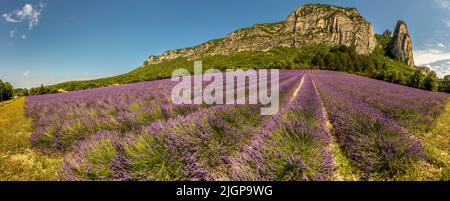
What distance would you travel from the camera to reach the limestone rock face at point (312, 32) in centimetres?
8594

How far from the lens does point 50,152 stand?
3123 millimetres

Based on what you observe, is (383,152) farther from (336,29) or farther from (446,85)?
(336,29)

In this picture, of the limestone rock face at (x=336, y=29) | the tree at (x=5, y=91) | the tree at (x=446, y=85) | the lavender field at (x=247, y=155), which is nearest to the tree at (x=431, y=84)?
the tree at (x=446, y=85)

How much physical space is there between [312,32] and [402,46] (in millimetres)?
39338

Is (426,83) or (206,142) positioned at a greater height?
(426,83)

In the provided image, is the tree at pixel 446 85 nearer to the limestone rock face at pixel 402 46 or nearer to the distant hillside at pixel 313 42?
the distant hillside at pixel 313 42

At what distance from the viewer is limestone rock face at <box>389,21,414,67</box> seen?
271 ft

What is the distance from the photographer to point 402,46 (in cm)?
8350

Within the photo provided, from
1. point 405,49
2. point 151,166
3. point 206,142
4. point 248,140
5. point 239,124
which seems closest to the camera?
point 151,166

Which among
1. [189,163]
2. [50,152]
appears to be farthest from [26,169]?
[189,163]

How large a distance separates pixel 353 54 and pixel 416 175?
230 feet

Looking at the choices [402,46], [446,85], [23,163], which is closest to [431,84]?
[446,85]
